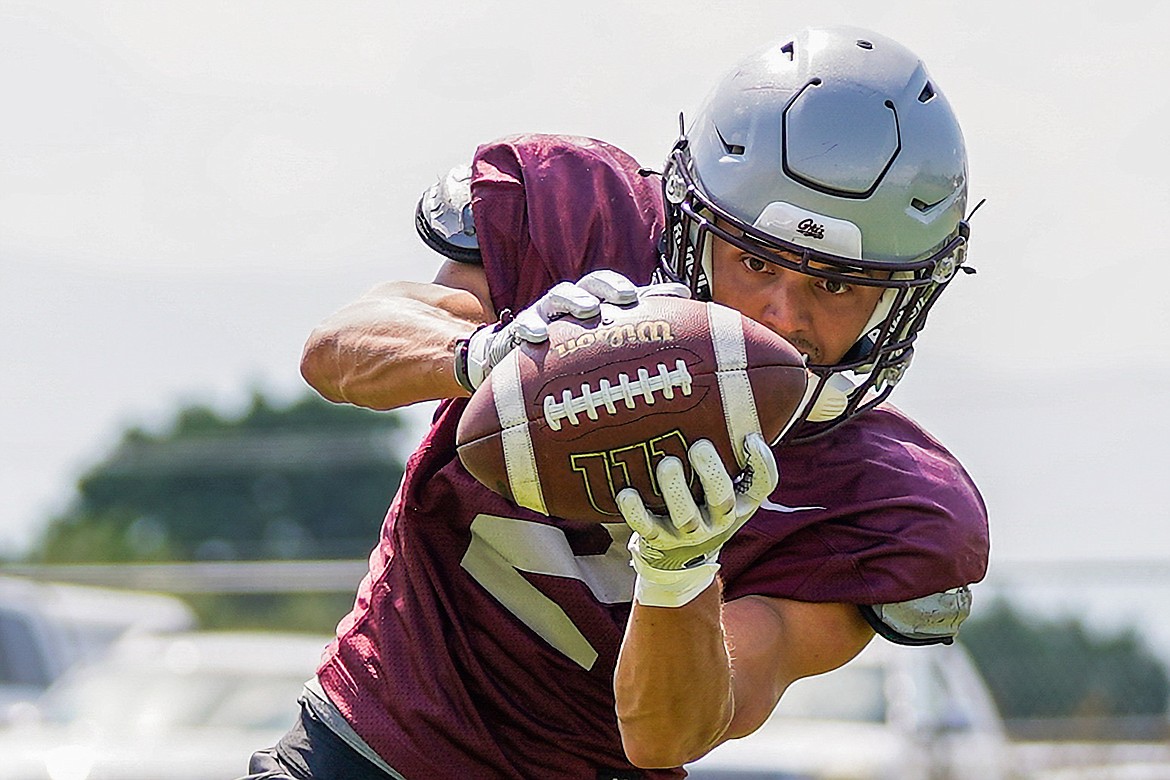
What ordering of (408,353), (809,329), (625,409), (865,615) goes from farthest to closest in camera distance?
(865,615) → (809,329) → (408,353) → (625,409)

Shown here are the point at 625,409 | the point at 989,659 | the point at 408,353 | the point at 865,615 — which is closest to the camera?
the point at 625,409

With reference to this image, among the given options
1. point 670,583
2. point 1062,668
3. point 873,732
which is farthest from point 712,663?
point 1062,668

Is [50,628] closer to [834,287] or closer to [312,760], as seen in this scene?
[312,760]

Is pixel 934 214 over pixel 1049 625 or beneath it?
over

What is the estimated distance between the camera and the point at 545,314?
8.68 ft

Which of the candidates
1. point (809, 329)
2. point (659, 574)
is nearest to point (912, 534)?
point (809, 329)

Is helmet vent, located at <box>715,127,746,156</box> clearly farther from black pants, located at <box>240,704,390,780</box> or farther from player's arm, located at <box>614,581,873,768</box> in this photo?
black pants, located at <box>240,704,390,780</box>

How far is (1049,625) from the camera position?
16.8 meters

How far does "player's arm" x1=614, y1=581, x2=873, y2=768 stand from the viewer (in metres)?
2.73

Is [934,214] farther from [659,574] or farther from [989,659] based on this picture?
[989,659]

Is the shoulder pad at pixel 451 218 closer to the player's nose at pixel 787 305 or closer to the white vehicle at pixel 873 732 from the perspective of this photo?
the player's nose at pixel 787 305

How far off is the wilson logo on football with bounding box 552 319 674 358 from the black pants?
975 mm

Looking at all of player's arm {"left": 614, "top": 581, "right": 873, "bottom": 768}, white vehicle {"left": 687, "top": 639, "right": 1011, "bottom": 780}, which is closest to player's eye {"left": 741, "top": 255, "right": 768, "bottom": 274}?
player's arm {"left": 614, "top": 581, "right": 873, "bottom": 768}

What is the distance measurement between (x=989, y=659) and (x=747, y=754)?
6.32m
